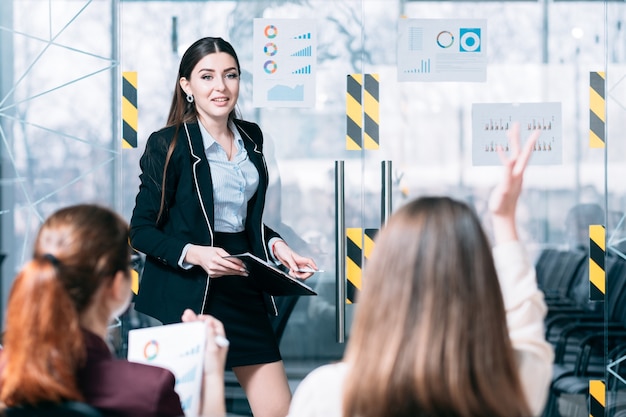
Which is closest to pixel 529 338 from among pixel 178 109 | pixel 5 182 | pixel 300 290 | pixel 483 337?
pixel 483 337

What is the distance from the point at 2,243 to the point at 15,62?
2.70 ft

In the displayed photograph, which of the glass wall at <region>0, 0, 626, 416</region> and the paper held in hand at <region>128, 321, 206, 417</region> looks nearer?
the paper held in hand at <region>128, 321, 206, 417</region>

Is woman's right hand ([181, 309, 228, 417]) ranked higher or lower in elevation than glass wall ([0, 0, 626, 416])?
lower

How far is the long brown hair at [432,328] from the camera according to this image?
1639 mm

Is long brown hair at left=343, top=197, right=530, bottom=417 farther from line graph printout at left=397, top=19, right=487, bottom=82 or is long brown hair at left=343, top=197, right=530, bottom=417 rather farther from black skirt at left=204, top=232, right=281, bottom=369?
line graph printout at left=397, top=19, right=487, bottom=82

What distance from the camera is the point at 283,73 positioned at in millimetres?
4340

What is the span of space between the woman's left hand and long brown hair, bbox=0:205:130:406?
145 cm

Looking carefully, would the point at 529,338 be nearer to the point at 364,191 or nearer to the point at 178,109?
the point at 178,109

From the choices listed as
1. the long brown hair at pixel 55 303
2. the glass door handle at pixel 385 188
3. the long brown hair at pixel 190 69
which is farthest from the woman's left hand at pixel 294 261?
the long brown hair at pixel 55 303

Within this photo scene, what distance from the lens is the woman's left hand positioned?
338 cm

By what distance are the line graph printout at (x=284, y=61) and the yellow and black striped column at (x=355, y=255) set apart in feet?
2.07

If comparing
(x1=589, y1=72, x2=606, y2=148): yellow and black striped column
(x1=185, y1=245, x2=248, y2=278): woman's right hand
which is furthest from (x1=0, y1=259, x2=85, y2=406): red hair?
(x1=589, y1=72, x2=606, y2=148): yellow and black striped column

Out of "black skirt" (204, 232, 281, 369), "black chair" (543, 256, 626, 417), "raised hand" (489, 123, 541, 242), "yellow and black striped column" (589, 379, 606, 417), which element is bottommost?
"yellow and black striped column" (589, 379, 606, 417)

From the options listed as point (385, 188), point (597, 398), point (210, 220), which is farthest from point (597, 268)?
point (210, 220)
